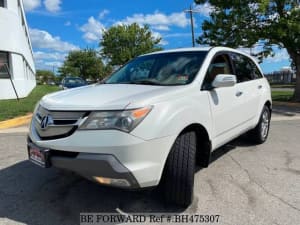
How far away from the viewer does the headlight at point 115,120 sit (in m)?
2.72

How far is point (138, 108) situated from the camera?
9.09ft

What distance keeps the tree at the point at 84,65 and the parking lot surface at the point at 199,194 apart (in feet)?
180

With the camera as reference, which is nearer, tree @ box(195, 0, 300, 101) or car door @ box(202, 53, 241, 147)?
car door @ box(202, 53, 241, 147)

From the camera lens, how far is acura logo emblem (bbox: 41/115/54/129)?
3.02m

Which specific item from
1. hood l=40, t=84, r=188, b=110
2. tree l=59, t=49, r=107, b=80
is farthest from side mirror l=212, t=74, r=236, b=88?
tree l=59, t=49, r=107, b=80

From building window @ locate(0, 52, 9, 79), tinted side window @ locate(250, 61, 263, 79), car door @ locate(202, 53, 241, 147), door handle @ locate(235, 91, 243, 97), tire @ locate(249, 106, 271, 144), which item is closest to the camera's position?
car door @ locate(202, 53, 241, 147)

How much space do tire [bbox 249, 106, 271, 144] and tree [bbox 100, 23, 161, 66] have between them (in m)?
37.6

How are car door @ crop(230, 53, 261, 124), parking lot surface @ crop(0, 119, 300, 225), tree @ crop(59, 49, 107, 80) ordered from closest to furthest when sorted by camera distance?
parking lot surface @ crop(0, 119, 300, 225)
car door @ crop(230, 53, 261, 124)
tree @ crop(59, 49, 107, 80)

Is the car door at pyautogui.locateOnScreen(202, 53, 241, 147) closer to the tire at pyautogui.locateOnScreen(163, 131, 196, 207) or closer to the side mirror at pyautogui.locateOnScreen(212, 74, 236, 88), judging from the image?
the side mirror at pyautogui.locateOnScreen(212, 74, 236, 88)

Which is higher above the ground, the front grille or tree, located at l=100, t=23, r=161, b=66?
tree, located at l=100, t=23, r=161, b=66

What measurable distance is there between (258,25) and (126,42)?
32.6m

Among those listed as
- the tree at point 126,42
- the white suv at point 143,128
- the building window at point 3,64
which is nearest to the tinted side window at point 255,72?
the white suv at point 143,128

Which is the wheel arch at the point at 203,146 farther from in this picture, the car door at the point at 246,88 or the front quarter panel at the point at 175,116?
the car door at the point at 246,88

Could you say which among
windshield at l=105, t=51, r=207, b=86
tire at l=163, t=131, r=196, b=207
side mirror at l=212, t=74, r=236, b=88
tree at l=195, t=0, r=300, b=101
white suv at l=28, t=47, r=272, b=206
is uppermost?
tree at l=195, t=0, r=300, b=101
